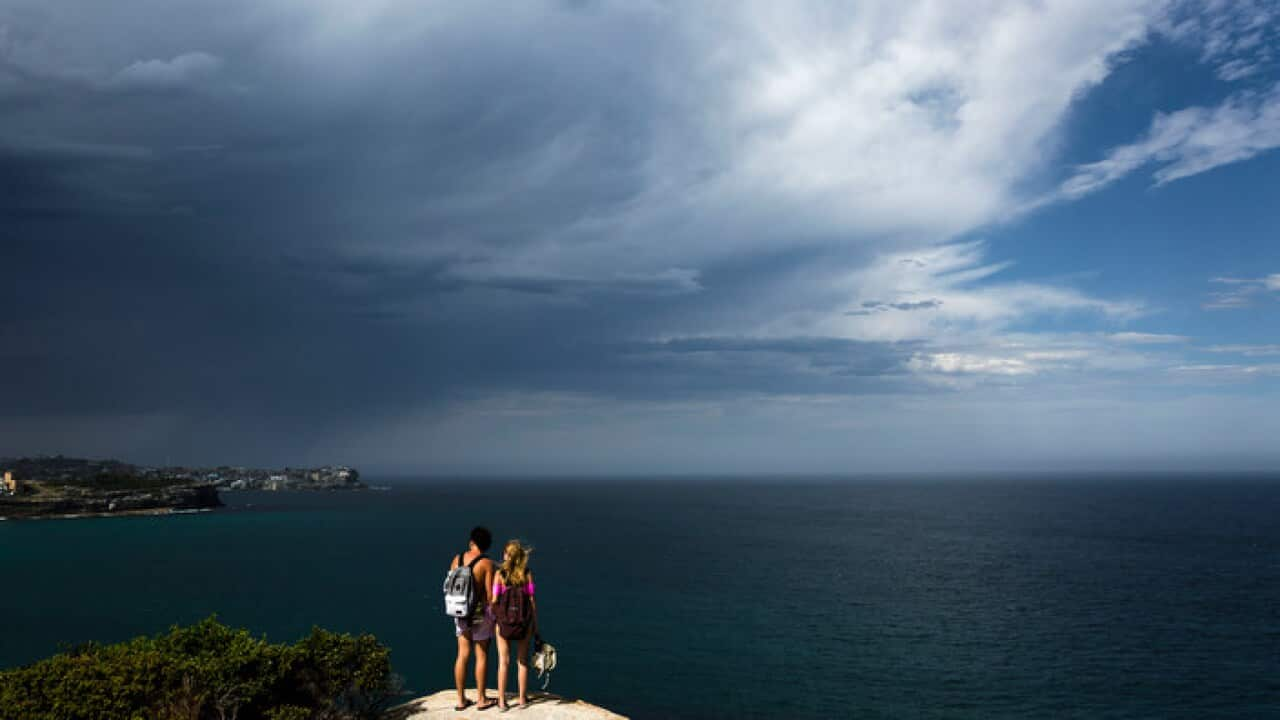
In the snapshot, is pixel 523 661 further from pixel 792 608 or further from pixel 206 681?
pixel 792 608

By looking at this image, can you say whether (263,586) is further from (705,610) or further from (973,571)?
(973,571)

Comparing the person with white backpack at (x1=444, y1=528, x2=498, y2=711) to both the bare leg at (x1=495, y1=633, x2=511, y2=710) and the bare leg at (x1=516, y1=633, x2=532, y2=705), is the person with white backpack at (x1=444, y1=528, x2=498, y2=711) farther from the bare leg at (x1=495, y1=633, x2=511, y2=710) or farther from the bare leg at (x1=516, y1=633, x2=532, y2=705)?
the bare leg at (x1=516, y1=633, x2=532, y2=705)

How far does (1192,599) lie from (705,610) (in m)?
37.2

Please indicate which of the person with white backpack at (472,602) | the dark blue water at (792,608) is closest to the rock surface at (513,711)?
the person with white backpack at (472,602)

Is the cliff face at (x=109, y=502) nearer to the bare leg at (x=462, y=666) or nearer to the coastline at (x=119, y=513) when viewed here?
the coastline at (x=119, y=513)

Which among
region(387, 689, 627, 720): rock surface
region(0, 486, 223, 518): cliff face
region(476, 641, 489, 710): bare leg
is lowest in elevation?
region(0, 486, 223, 518): cliff face

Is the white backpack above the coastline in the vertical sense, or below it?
above

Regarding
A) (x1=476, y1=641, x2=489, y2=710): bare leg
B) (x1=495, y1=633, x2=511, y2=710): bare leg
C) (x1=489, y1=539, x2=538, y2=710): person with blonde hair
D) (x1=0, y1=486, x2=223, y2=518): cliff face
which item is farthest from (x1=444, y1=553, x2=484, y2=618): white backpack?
(x1=0, y1=486, x2=223, y2=518): cliff face

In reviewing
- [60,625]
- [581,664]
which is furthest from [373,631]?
[60,625]

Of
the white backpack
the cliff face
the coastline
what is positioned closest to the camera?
the white backpack

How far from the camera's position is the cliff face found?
142m

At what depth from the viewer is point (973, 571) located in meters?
66.4

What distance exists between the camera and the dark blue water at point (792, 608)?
32281 millimetres

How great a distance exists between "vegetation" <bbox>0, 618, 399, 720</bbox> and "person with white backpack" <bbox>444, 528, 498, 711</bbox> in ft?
6.64
